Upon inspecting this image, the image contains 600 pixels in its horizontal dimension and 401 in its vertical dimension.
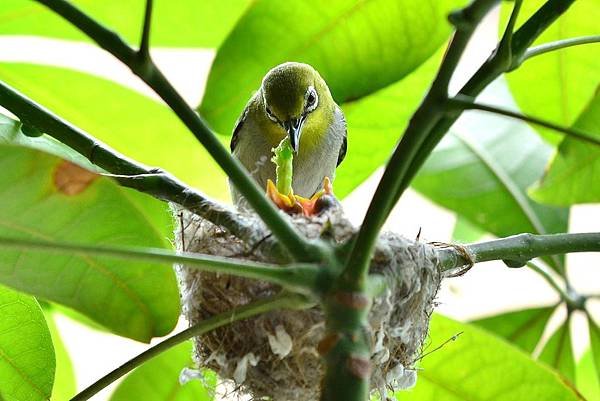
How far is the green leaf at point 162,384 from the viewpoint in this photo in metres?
1.60

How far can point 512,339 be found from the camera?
77.2 inches

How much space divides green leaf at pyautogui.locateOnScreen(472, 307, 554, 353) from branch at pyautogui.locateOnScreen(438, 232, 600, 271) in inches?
26.8

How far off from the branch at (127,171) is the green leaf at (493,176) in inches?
38.7

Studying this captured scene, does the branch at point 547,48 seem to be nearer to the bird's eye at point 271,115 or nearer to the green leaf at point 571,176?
the green leaf at point 571,176

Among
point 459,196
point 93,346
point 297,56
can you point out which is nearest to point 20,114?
point 297,56

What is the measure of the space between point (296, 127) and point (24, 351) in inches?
45.5

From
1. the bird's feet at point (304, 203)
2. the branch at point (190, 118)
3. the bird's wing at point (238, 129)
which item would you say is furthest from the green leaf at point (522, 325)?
the branch at point (190, 118)

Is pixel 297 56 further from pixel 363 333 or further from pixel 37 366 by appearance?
pixel 363 333

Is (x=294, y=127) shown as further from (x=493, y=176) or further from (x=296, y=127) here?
(x=493, y=176)

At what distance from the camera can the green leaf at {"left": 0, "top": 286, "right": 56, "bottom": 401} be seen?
1.27m

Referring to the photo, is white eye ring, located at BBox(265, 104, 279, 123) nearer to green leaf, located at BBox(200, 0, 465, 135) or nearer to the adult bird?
the adult bird

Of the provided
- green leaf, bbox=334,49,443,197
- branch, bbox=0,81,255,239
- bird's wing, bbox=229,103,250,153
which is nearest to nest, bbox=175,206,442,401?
branch, bbox=0,81,255,239

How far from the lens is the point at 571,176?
5.38 feet

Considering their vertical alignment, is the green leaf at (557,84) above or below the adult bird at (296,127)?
below
